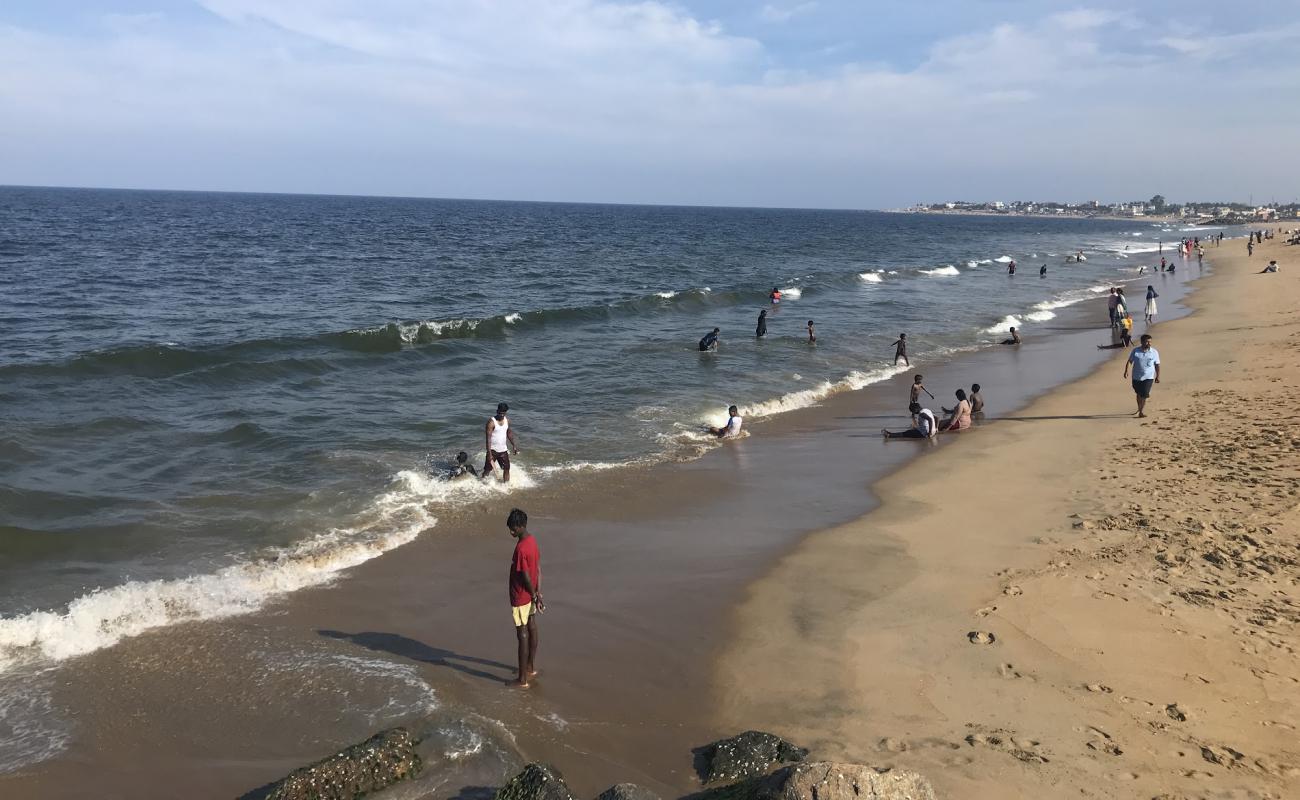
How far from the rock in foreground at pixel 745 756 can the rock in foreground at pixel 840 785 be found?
3.61 ft

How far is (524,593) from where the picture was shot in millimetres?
7332

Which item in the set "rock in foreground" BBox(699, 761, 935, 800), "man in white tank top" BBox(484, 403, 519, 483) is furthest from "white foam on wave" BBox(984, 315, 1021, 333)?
"rock in foreground" BBox(699, 761, 935, 800)

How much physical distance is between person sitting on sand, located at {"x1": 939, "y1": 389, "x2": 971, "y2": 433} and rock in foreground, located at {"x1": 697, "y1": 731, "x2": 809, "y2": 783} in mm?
11547

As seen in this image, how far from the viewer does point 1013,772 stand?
19.5ft

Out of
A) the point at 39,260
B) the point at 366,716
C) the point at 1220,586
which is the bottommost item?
the point at 366,716

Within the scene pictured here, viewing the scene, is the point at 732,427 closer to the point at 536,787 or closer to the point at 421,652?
the point at 421,652

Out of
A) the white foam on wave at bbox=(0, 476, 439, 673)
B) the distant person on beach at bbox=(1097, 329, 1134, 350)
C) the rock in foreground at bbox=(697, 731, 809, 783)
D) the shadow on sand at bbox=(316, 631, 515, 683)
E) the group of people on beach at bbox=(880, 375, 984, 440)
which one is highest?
the distant person on beach at bbox=(1097, 329, 1134, 350)

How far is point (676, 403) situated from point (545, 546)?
29.1 ft

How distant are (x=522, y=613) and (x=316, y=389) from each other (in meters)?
14.1

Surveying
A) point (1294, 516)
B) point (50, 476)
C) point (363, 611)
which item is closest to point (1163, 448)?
point (1294, 516)

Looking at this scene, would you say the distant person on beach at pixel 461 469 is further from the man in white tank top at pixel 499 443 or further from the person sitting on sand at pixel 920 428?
the person sitting on sand at pixel 920 428

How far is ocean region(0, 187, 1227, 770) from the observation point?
397 inches

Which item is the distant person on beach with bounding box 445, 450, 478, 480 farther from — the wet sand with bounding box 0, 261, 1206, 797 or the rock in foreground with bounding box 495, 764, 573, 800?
the rock in foreground with bounding box 495, 764, 573, 800

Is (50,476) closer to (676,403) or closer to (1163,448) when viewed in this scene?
(676,403)
